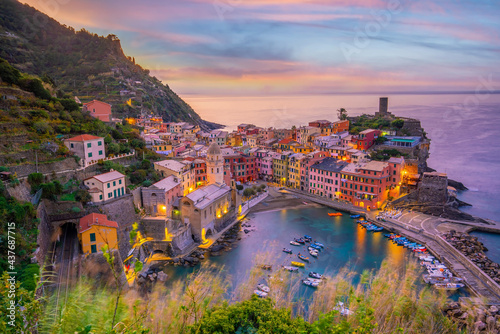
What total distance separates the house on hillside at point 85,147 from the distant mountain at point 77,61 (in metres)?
25.4

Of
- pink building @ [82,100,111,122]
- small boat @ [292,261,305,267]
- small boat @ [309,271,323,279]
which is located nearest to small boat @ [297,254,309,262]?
small boat @ [292,261,305,267]

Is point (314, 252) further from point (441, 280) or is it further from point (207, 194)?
point (207, 194)

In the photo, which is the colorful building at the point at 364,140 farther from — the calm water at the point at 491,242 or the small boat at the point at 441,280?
the small boat at the point at 441,280

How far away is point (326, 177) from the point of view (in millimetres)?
27656

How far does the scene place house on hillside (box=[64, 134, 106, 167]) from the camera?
55.6 feet

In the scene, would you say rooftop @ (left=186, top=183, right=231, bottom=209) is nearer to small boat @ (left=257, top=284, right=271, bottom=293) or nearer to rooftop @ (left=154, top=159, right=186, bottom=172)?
rooftop @ (left=154, top=159, right=186, bottom=172)

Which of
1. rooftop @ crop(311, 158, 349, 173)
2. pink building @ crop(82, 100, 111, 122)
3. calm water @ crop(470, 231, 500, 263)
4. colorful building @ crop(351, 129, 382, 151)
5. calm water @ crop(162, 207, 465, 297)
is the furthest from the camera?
colorful building @ crop(351, 129, 382, 151)

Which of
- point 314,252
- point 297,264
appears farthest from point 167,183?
point 314,252

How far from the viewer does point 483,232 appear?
21.1 metres

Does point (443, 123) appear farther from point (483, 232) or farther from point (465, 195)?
point (483, 232)

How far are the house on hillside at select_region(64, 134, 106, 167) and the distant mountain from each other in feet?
83.2

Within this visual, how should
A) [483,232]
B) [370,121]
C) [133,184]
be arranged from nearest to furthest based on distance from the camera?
1. [133,184]
2. [483,232]
3. [370,121]

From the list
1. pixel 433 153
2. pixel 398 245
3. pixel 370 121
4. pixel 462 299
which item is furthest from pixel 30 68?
pixel 433 153

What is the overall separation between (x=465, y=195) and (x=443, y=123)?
34.8 m
